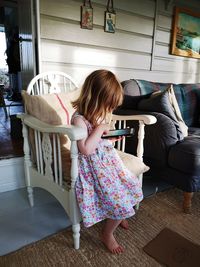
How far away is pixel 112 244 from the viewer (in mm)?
1236

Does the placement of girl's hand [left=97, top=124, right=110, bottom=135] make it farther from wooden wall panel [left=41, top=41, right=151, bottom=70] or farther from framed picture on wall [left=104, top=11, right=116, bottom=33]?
framed picture on wall [left=104, top=11, right=116, bottom=33]

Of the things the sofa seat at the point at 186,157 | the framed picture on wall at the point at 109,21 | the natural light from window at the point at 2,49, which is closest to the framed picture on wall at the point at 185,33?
the framed picture on wall at the point at 109,21

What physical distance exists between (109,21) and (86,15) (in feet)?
0.87

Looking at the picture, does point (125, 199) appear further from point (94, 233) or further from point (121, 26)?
point (121, 26)

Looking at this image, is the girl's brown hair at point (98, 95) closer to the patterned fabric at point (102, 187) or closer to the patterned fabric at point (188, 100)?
the patterned fabric at point (102, 187)

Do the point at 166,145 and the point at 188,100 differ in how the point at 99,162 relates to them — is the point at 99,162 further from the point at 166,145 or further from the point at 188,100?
the point at 188,100

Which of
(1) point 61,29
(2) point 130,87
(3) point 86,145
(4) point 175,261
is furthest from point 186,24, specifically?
(4) point 175,261

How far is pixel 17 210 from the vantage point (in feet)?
5.24

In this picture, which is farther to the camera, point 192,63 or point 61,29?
point 192,63

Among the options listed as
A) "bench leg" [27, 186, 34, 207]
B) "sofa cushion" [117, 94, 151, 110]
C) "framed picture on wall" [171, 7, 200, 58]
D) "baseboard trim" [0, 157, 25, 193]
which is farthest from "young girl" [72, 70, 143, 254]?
"framed picture on wall" [171, 7, 200, 58]

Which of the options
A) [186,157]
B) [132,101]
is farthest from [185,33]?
[186,157]

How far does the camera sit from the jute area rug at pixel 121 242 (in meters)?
1.15

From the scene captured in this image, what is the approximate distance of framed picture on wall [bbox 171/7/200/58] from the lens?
9.08ft

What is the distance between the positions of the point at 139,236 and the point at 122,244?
0.42 ft
